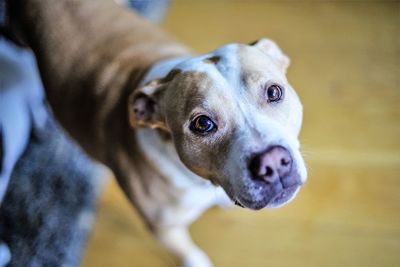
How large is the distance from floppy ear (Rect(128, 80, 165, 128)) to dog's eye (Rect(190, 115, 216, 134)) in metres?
0.17

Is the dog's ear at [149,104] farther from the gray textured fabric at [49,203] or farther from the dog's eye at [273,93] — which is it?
the gray textured fabric at [49,203]

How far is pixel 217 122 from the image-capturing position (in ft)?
4.22

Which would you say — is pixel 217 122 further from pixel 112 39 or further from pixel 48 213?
pixel 48 213

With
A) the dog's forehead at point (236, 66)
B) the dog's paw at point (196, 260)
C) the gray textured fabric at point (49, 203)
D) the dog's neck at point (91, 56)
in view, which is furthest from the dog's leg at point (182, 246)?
the dog's forehead at point (236, 66)

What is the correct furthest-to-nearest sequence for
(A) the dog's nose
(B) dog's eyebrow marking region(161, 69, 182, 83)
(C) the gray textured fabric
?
(C) the gray textured fabric
(B) dog's eyebrow marking region(161, 69, 182, 83)
(A) the dog's nose

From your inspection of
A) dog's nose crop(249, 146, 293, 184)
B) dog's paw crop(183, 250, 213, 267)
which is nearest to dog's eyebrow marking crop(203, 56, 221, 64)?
dog's nose crop(249, 146, 293, 184)

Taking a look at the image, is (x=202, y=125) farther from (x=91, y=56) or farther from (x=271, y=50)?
(x=91, y=56)

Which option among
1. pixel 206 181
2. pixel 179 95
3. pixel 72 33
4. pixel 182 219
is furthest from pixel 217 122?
pixel 72 33

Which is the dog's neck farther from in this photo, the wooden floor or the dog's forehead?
the wooden floor

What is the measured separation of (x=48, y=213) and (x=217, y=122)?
3.69ft

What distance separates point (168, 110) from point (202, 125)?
0.47ft

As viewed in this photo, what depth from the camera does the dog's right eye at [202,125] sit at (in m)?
1.29

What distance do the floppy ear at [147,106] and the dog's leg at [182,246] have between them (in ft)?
1.34

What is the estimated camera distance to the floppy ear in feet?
4.73
